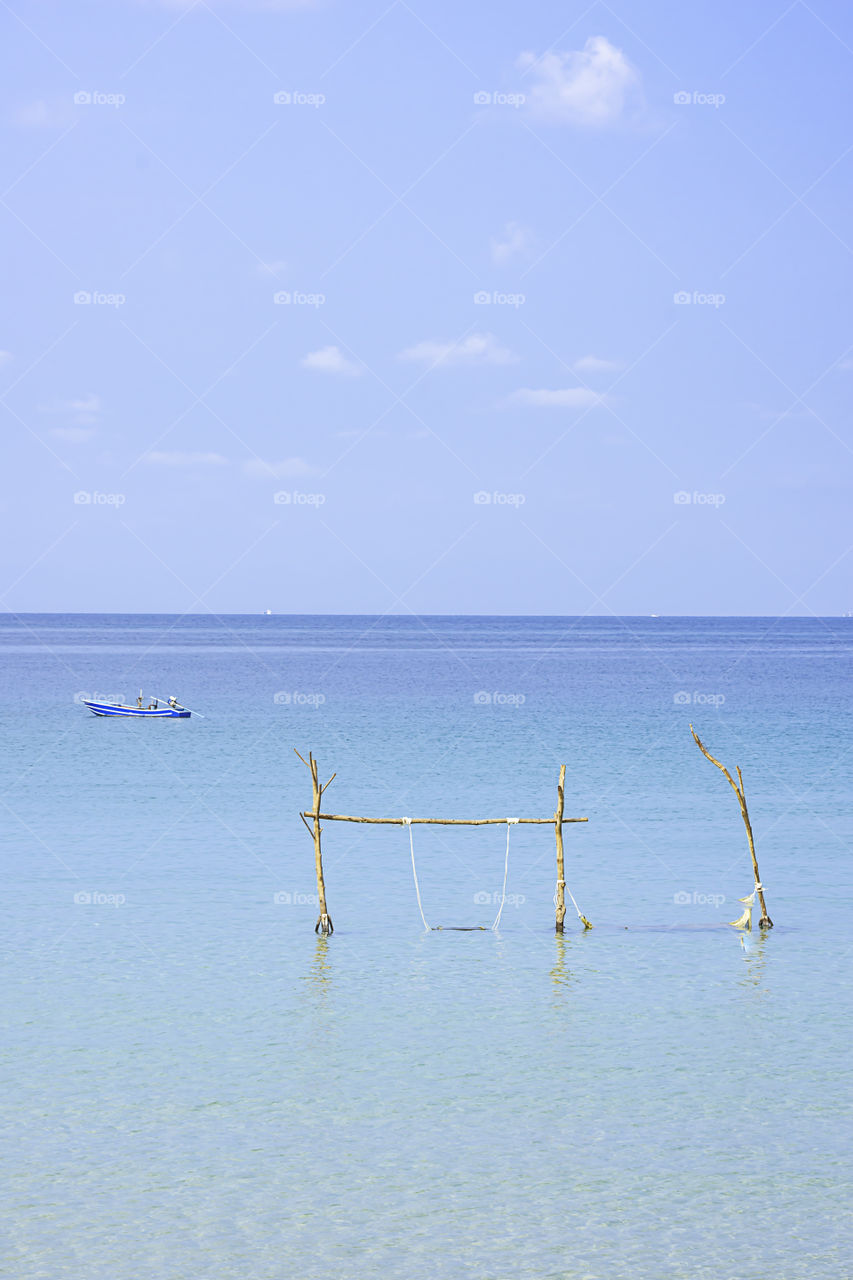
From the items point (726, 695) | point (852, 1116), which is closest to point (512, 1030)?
point (852, 1116)

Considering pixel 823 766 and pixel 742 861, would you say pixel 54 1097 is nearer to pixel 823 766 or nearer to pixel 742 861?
pixel 742 861

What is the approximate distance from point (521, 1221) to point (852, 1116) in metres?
4.54
